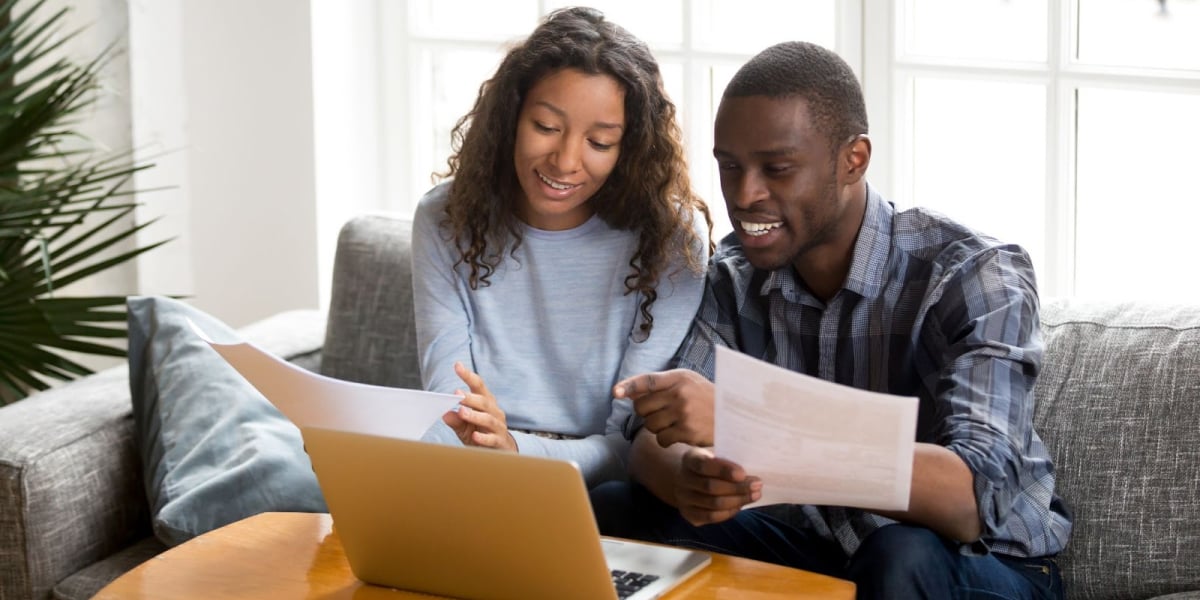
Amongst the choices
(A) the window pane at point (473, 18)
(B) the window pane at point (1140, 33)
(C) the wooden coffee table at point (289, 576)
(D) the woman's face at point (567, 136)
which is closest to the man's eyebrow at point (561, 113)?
(D) the woman's face at point (567, 136)

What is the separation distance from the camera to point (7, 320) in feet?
Result: 8.22

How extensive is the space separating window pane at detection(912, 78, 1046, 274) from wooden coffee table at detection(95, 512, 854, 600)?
1.20 m

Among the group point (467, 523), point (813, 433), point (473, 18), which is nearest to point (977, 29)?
point (473, 18)

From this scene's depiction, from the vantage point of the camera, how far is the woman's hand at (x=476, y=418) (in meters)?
1.71

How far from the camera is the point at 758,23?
2.77 metres

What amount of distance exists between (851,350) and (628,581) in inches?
22.6

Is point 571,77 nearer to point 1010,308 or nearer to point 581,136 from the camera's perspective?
point 581,136

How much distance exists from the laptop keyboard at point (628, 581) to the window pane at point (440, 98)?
185cm

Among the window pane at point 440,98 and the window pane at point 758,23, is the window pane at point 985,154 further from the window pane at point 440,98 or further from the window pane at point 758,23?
the window pane at point 440,98

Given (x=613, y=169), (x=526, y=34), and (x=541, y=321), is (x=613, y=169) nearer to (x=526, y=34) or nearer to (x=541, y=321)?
(x=541, y=321)

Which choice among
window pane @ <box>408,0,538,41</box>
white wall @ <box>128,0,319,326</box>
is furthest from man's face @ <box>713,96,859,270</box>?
white wall @ <box>128,0,319,326</box>

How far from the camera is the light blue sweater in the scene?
2111mm

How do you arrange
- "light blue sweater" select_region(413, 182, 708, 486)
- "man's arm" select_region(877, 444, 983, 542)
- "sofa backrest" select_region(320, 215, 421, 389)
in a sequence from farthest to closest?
"sofa backrest" select_region(320, 215, 421, 389) < "light blue sweater" select_region(413, 182, 708, 486) < "man's arm" select_region(877, 444, 983, 542)

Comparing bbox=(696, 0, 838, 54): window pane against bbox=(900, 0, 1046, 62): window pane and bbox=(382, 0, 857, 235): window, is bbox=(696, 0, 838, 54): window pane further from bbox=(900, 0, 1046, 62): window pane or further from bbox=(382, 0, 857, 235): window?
bbox=(900, 0, 1046, 62): window pane
